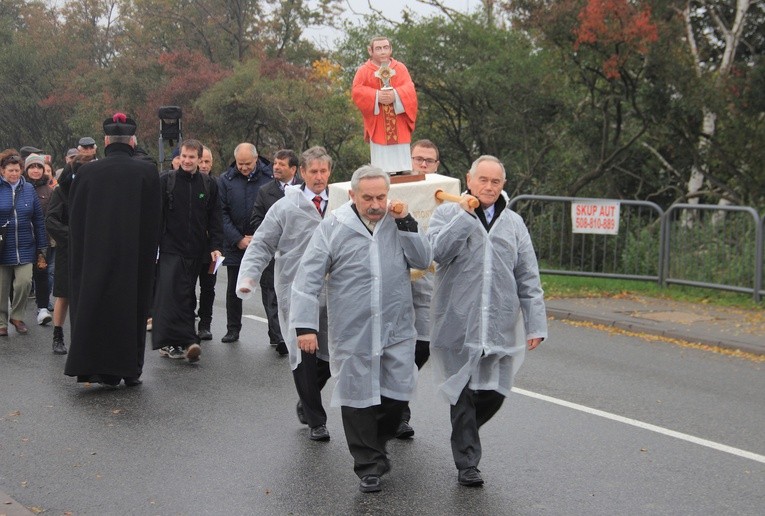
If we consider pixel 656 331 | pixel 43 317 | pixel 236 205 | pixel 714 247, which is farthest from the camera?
→ pixel 714 247

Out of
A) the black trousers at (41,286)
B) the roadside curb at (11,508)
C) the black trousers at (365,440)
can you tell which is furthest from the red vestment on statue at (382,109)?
the black trousers at (41,286)

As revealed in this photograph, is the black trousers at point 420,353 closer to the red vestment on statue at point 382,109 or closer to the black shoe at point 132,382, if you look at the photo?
the red vestment on statue at point 382,109

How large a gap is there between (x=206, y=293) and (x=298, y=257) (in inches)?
149

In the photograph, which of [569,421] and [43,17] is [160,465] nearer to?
[569,421]

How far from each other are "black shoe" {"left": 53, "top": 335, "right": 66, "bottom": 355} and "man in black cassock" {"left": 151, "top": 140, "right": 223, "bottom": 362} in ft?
2.98

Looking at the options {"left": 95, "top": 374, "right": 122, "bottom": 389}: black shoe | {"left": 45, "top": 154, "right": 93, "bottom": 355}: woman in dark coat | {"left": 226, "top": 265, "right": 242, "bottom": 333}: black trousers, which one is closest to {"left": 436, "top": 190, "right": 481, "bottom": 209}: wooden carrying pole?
{"left": 95, "top": 374, "right": 122, "bottom": 389}: black shoe

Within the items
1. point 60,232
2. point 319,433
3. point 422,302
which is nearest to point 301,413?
point 319,433

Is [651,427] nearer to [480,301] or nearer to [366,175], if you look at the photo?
[480,301]

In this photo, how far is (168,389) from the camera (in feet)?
29.9

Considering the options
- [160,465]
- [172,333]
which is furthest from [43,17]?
[160,465]

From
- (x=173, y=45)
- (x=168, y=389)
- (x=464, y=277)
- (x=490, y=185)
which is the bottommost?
(x=168, y=389)

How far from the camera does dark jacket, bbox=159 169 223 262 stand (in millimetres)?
10469

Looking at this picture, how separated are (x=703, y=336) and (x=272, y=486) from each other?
272 inches

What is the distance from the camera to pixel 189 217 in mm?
10539
